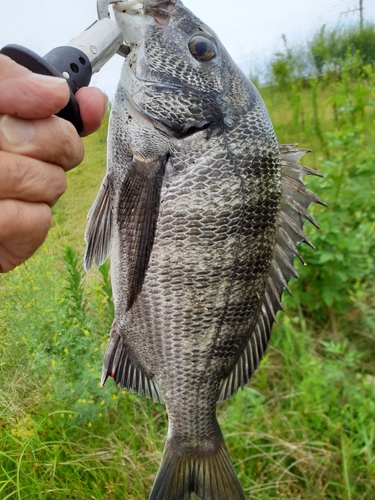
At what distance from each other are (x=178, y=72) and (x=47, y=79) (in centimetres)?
40

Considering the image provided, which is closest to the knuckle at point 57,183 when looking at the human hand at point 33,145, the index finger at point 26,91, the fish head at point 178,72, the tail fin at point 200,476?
the human hand at point 33,145

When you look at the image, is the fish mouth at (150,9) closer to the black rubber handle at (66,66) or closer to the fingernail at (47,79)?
the black rubber handle at (66,66)

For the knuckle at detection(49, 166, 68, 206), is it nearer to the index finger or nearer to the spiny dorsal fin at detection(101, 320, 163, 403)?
the index finger

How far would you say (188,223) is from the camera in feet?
3.12

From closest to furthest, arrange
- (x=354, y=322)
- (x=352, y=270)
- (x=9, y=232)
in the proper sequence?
(x=9, y=232) < (x=352, y=270) < (x=354, y=322)

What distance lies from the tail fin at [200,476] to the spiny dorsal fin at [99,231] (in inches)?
20.8

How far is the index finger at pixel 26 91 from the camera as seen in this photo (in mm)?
687

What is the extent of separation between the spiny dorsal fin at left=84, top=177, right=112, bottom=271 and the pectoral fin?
64mm

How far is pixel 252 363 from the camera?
3.71ft

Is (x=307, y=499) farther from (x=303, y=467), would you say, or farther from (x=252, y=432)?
(x=252, y=432)

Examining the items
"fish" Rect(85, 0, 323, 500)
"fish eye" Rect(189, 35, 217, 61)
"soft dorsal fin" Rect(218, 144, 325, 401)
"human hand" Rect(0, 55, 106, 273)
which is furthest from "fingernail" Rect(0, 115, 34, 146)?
"soft dorsal fin" Rect(218, 144, 325, 401)

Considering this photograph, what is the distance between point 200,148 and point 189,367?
0.54 metres

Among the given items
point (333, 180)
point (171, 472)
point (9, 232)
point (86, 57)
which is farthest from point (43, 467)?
point (333, 180)

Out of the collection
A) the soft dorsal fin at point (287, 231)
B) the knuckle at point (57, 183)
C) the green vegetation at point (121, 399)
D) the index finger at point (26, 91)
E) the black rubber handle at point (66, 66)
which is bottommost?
the green vegetation at point (121, 399)
